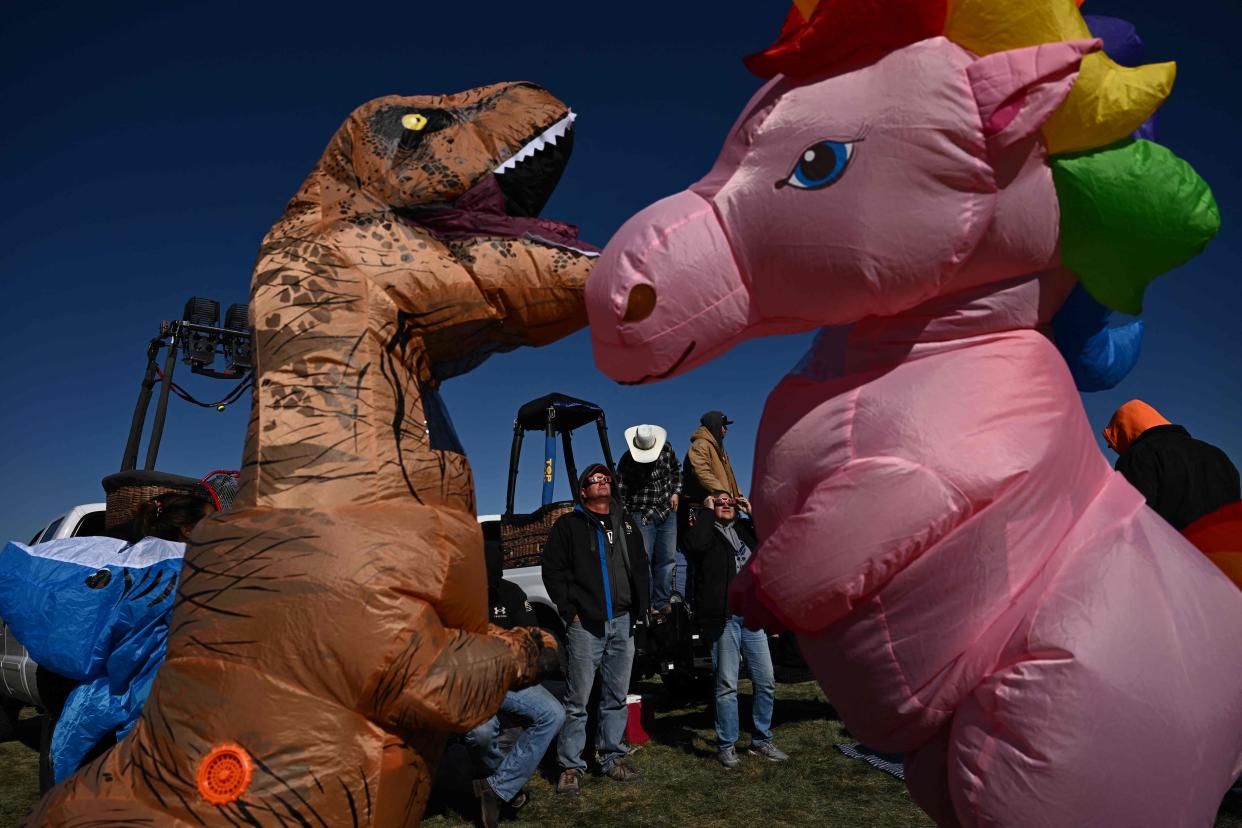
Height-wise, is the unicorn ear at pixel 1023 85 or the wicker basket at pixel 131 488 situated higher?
the unicorn ear at pixel 1023 85

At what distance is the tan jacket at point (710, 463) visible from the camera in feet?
21.2

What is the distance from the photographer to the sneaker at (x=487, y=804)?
161 inches

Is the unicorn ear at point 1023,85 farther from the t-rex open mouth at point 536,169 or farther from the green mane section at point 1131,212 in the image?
the t-rex open mouth at point 536,169

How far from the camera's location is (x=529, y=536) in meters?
6.60

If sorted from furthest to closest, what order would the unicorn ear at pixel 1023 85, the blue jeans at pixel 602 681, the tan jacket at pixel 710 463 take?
the tan jacket at pixel 710 463
the blue jeans at pixel 602 681
the unicorn ear at pixel 1023 85

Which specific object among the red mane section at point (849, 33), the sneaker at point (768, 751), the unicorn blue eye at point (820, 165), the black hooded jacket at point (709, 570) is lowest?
the sneaker at point (768, 751)

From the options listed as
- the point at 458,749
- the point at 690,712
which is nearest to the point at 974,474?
the point at 458,749

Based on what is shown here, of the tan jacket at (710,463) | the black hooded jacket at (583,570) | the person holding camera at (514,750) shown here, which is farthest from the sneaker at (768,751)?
the tan jacket at (710,463)

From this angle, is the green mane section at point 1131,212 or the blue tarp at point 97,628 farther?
the blue tarp at point 97,628

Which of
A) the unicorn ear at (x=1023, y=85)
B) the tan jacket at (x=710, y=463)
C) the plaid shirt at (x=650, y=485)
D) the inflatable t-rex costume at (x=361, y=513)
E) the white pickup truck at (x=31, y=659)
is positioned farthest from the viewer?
the plaid shirt at (x=650, y=485)

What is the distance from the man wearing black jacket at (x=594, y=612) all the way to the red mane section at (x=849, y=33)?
3.84 meters

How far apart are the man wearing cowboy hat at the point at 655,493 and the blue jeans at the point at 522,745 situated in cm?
199

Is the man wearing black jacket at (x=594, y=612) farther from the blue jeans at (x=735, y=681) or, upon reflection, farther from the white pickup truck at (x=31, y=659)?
the blue jeans at (x=735, y=681)

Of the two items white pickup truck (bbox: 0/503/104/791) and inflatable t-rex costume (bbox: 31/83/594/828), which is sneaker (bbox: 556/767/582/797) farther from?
inflatable t-rex costume (bbox: 31/83/594/828)
